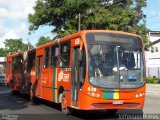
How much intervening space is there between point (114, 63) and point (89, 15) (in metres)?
29.4

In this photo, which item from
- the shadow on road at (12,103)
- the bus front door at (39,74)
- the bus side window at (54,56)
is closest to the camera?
the bus side window at (54,56)

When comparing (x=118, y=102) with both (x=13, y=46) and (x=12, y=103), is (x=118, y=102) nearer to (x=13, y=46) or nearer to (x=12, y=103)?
(x=12, y=103)

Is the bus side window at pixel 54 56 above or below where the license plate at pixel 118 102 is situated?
above

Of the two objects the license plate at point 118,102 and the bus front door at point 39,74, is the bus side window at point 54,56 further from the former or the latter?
the license plate at point 118,102

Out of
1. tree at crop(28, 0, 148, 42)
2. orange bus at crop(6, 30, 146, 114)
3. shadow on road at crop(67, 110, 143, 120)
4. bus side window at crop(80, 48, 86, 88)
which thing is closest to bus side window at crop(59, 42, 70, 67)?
orange bus at crop(6, 30, 146, 114)

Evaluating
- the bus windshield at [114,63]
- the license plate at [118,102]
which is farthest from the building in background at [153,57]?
the license plate at [118,102]

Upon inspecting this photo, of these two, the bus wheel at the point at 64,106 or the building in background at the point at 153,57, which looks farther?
the building in background at the point at 153,57

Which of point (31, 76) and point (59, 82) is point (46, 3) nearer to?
point (31, 76)

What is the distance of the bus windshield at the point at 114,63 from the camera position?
1365 cm

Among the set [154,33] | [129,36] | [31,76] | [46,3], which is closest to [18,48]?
[154,33]

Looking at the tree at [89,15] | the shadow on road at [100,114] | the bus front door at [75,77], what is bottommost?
the shadow on road at [100,114]

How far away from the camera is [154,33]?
74.4 m

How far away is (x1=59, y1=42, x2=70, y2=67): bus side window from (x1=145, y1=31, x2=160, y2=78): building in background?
3322 centimetres

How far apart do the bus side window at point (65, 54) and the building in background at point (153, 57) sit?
3322 centimetres
